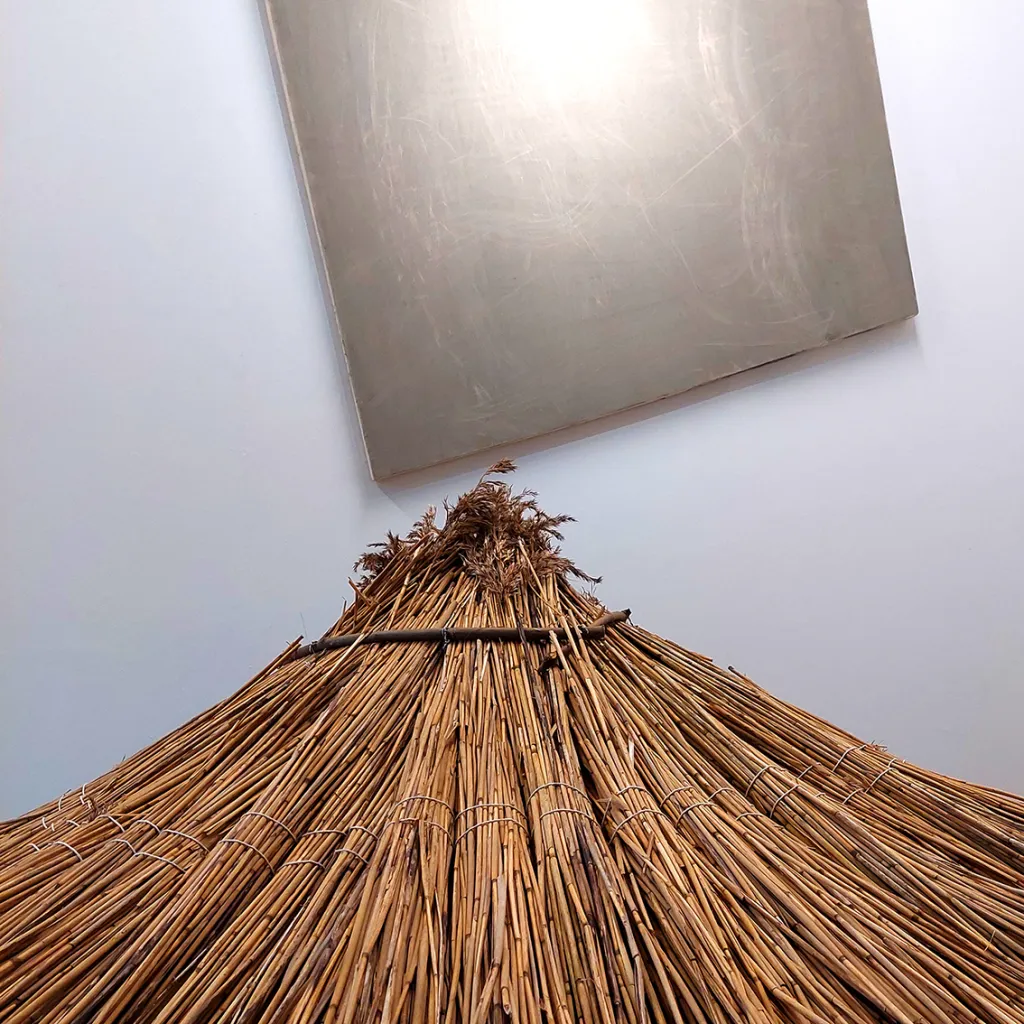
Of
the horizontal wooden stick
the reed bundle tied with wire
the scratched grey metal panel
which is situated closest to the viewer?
the reed bundle tied with wire

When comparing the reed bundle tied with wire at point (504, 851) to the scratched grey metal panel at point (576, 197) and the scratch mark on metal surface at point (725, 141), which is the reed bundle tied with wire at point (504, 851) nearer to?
the scratched grey metal panel at point (576, 197)

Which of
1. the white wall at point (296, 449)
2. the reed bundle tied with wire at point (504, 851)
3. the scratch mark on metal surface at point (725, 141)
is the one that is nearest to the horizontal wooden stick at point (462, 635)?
the reed bundle tied with wire at point (504, 851)

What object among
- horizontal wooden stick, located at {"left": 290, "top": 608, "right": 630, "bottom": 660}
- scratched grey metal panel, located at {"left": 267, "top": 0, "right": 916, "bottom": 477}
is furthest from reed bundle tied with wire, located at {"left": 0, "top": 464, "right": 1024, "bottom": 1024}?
scratched grey metal panel, located at {"left": 267, "top": 0, "right": 916, "bottom": 477}

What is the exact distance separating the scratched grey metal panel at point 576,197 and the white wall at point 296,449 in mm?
51

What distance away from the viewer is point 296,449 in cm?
120

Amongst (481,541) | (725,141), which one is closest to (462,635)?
(481,541)

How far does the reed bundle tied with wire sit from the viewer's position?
47cm

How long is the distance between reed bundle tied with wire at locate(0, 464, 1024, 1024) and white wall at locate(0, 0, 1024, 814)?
1.47ft

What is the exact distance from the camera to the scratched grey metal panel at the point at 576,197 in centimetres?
107

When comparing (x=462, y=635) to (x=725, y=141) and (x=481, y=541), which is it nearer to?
(x=481, y=541)

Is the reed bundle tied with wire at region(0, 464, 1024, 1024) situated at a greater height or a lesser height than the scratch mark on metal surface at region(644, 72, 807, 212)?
lesser

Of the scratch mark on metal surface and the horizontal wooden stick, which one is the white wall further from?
the horizontal wooden stick

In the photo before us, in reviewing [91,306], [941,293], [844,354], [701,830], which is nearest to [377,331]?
[91,306]

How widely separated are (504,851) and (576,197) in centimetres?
84
